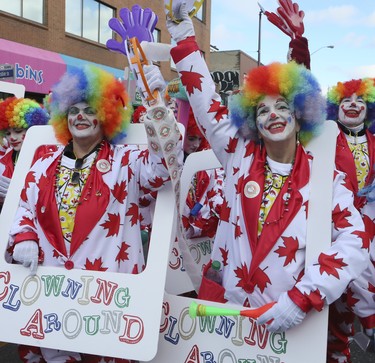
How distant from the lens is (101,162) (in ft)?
7.81

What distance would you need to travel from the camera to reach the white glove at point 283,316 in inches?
72.9

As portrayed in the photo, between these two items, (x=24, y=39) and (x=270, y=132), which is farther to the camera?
(x=24, y=39)

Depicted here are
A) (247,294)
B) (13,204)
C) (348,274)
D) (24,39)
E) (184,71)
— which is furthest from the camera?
(24,39)

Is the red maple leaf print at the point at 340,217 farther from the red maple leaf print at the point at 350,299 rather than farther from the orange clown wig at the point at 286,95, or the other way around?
the red maple leaf print at the point at 350,299

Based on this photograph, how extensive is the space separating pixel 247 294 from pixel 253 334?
0.55ft

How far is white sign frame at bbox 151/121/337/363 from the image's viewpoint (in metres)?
1.90

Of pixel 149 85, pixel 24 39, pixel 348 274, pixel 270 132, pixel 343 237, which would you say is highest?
pixel 24 39

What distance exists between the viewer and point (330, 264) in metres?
1.89

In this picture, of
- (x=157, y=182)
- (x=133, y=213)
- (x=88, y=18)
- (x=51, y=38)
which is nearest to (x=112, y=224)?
(x=133, y=213)

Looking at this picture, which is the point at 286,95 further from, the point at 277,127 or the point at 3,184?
the point at 3,184

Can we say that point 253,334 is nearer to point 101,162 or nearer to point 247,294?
point 247,294

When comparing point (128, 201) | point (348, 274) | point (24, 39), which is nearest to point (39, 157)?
point (128, 201)

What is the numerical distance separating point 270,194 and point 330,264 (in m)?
0.39

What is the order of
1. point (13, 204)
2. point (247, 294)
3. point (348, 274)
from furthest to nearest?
point (13, 204) < point (247, 294) < point (348, 274)
